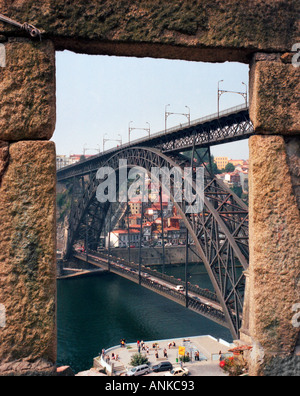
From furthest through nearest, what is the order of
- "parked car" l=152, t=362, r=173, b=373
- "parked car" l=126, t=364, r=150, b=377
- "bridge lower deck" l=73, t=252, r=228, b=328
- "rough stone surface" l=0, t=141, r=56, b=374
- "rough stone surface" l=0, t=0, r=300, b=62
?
"bridge lower deck" l=73, t=252, r=228, b=328 → "parked car" l=152, t=362, r=173, b=373 → "parked car" l=126, t=364, r=150, b=377 → "rough stone surface" l=0, t=0, r=300, b=62 → "rough stone surface" l=0, t=141, r=56, b=374

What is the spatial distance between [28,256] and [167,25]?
4.99ft

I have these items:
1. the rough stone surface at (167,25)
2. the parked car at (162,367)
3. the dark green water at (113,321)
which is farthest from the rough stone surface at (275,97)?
the dark green water at (113,321)

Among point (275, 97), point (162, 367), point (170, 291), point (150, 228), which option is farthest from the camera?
point (150, 228)

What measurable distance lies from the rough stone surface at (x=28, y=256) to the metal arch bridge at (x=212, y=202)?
1685 cm

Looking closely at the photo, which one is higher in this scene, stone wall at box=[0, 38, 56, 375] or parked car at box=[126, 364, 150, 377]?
stone wall at box=[0, 38, 56, 375]

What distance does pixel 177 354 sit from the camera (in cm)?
2206

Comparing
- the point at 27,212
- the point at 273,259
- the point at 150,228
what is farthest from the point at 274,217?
the point at 150,228

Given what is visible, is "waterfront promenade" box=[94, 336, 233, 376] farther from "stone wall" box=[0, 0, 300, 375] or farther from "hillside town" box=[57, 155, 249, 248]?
"hillside town" box=[57, 155, 249, 248]

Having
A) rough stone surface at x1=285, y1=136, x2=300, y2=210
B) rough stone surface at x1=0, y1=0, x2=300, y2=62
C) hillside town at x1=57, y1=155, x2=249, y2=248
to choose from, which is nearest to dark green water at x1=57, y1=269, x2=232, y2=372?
hillside town at x1=57, y1=155, x2=249, y2=248

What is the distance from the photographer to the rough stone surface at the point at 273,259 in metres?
2.48

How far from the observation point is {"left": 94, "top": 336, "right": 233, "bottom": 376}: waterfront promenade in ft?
65.1

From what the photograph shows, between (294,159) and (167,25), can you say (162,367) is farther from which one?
(167,25)

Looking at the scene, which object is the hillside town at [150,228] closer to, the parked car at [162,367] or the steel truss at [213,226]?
the steel truss at [213,226]

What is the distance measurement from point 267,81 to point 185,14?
64cm
